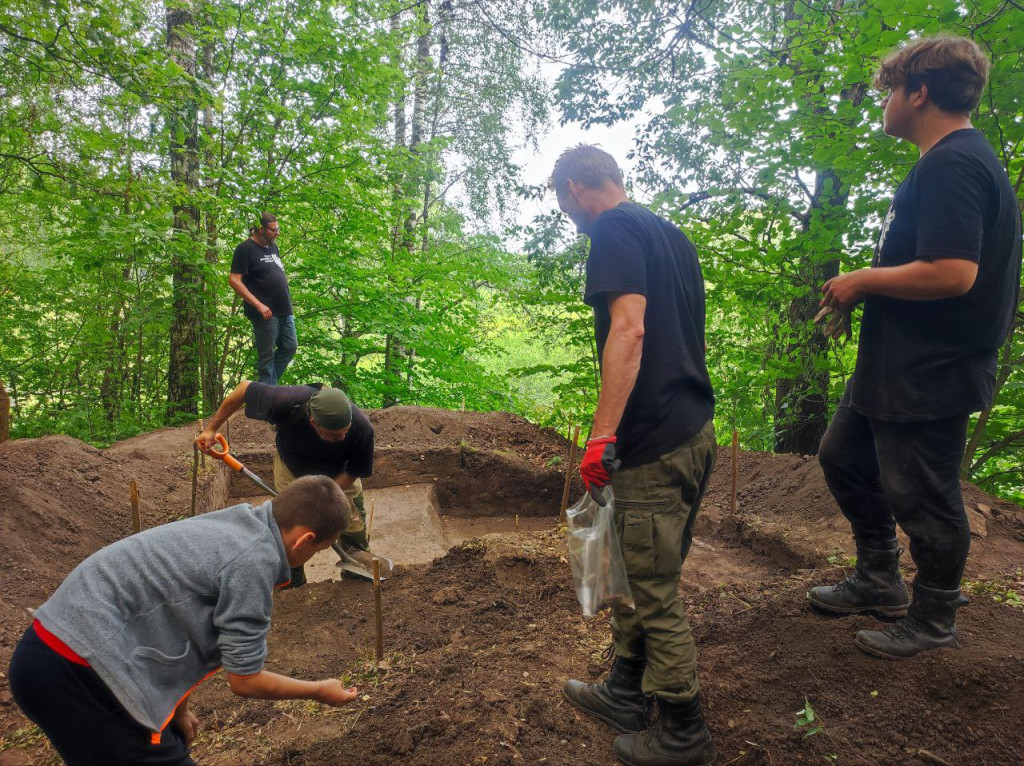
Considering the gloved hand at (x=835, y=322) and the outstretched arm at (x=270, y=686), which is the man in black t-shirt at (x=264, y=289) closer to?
the outstretched arm at (x=270, y=686)

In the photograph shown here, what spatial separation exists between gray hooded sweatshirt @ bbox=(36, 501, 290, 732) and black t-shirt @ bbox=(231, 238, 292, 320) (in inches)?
189

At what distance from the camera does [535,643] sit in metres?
2.81

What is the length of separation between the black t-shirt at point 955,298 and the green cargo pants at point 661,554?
74cm

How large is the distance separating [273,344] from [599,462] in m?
5.15

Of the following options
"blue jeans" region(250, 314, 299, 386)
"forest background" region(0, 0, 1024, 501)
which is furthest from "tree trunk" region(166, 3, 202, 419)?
"blue jeans" region(250, 314, 299, 386)

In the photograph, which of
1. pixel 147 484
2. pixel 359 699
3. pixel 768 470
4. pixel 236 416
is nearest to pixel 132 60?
pixel 147 484

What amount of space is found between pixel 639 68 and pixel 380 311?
14.8 feet

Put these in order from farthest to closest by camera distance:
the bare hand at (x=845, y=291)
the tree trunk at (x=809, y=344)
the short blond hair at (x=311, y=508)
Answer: the tree trunk at (x=809, y=344)
the bare hand at (x=845, y=291)
the short blond hair at (x=311, y=508)

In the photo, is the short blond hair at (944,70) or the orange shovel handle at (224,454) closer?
the short blond hair at (944,70)

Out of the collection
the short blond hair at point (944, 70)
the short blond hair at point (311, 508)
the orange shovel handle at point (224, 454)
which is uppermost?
the short blond hair at point (944, 70)

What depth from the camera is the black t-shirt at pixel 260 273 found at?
19.3 ft

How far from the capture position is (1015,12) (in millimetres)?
3006

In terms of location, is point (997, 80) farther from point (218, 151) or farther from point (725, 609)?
point (218, 151)

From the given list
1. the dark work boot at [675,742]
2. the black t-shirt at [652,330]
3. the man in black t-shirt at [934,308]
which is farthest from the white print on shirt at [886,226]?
the dark work boot at [675,742]
